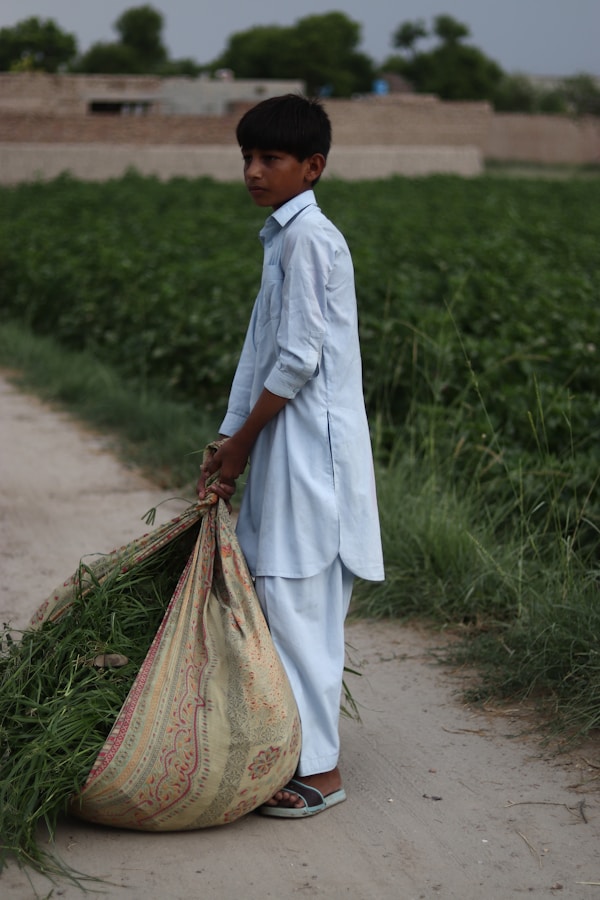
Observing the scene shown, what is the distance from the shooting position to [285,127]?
109 inches

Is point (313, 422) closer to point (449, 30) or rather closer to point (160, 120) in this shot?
point (160, 120)

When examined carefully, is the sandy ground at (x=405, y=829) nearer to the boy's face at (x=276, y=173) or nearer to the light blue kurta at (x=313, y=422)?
the light blue kurta at (x=313, y=422)

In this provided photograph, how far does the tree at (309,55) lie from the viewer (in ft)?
265

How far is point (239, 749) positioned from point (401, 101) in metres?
34.9

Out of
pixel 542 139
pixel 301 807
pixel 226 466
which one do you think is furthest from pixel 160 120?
pixel 542 139

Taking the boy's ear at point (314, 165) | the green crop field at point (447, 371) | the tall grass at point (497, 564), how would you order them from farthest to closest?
the green crop field at point (447, 371) → the tall grass at point (497, 564) → the boy's ear at point (314, 165)

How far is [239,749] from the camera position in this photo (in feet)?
8.82

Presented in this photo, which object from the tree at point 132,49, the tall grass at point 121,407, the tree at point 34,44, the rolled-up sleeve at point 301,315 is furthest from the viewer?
the tree at point 132,49

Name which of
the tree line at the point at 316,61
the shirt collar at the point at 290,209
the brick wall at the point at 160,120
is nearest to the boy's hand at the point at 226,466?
the shirt collar at the point at 290,209

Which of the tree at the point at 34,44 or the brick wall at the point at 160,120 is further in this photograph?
the tree at the point at 34,44

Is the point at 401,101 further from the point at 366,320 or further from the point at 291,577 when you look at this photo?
the point at 291,577

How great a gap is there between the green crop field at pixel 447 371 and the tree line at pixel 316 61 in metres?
64.6

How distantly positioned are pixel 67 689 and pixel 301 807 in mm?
620

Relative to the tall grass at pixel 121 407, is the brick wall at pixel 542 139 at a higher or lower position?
higher
